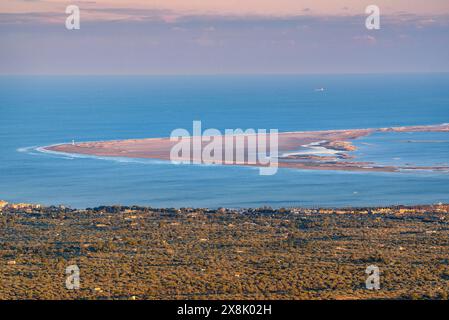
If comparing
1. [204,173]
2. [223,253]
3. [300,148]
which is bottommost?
[223,253]

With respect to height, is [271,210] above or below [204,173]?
below

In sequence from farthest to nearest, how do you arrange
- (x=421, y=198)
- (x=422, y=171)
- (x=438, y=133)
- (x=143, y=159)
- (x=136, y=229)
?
(x=438, y=133)
(x=143, y=159)
(x=422, y=171)
(x=421, y=198)
(x=136, y=229)

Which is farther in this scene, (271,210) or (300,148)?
(300,148)

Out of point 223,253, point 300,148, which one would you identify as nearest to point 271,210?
point 223,253

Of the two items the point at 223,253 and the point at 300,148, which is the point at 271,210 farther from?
the point at 300,148

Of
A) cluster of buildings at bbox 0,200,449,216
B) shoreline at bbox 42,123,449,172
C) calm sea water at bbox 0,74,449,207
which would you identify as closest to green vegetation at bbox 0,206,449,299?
cluster of buildings at bbox 0,200,449,216

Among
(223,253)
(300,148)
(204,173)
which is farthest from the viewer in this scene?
(300,148)

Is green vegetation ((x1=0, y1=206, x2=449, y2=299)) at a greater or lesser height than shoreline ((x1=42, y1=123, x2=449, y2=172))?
lesser

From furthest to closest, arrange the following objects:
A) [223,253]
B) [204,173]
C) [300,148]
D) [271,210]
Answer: [300,148]
[204,173]
[271,210]
[223,253]

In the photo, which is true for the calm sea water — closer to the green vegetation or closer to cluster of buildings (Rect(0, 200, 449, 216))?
cluster of buildings (Rect(0, 200, 449, 216))
